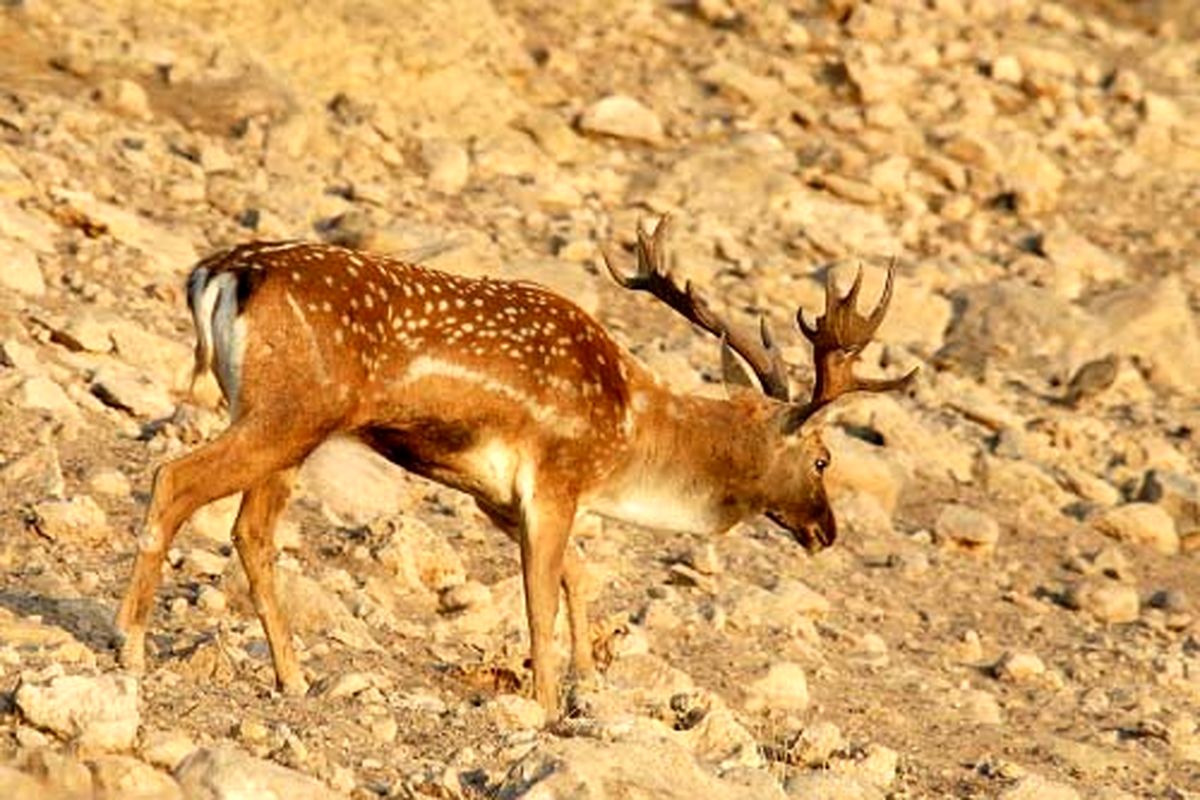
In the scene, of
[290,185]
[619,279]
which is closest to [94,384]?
[619,279]

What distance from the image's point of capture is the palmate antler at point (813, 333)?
10.6 m

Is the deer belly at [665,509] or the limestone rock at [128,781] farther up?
the limestone rock at [128,781]

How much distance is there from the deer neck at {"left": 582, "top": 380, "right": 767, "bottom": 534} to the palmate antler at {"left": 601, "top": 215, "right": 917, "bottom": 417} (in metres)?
0.22

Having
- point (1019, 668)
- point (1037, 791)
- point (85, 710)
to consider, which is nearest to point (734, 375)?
point (1019, 668)

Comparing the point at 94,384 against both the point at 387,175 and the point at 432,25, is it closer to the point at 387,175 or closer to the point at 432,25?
the point at 387,175

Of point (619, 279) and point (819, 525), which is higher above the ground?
point (619, 279)

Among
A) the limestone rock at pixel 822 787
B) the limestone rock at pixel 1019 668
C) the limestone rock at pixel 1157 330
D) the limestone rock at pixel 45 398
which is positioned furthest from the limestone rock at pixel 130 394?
the limestone rock at pixel 1157 330

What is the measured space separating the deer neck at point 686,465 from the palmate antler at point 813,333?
22 cm

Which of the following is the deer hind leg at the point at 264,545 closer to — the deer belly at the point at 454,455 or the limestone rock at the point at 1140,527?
the deer belly at the point at 454,455

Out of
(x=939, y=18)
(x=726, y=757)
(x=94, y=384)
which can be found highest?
(x=726, y=757)

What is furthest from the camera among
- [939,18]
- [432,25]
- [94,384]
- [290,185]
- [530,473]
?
[939,18]

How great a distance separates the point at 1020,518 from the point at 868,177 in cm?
421

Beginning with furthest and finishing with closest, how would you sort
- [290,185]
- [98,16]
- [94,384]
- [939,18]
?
[939,18]
[98,16]
[290,185]
[94,384]

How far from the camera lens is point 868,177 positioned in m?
17.9
